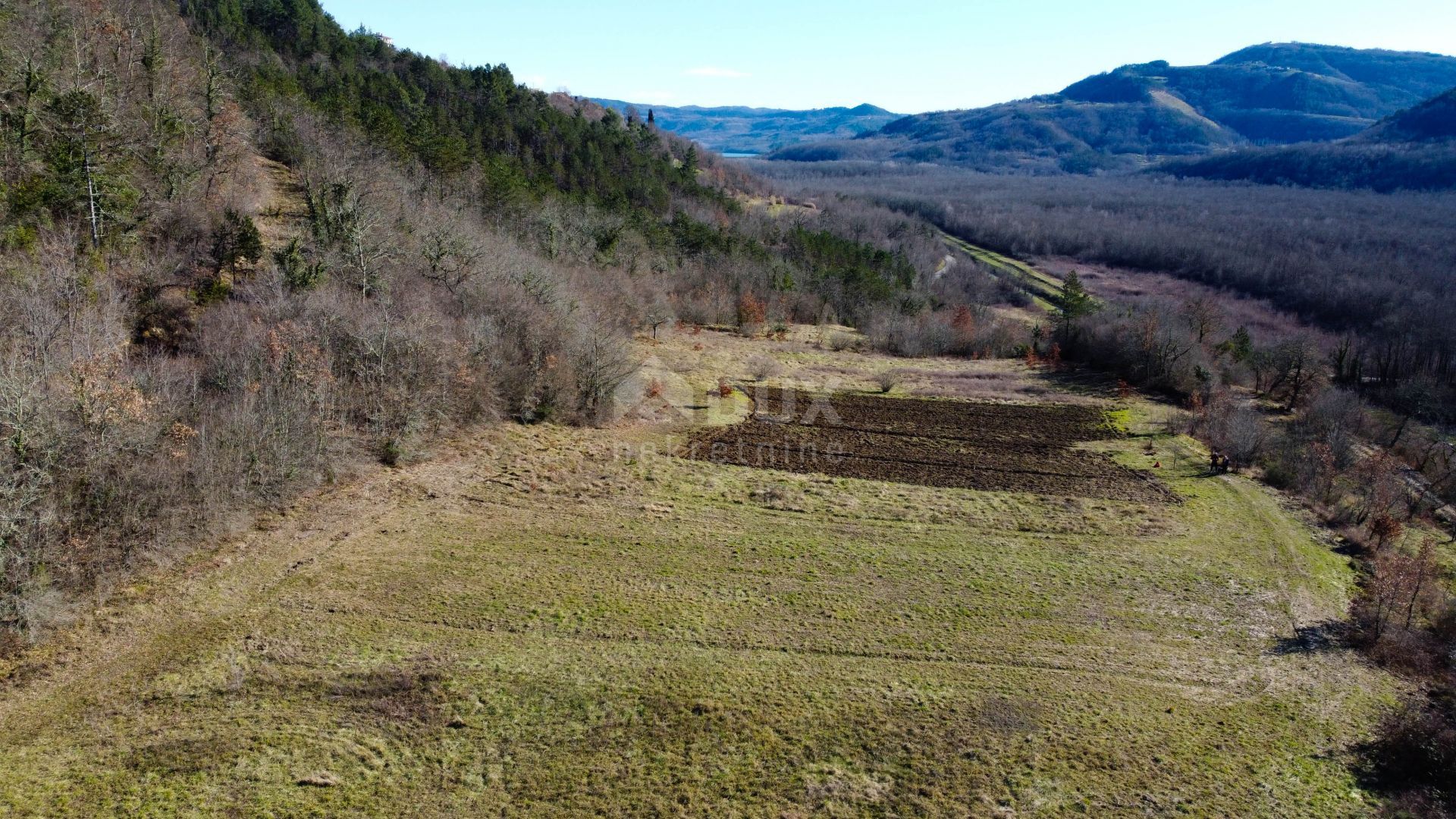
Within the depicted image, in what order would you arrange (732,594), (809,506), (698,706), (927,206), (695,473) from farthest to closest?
(927,206) < (695,473) < (809,506) < (732,594) < (698,706)

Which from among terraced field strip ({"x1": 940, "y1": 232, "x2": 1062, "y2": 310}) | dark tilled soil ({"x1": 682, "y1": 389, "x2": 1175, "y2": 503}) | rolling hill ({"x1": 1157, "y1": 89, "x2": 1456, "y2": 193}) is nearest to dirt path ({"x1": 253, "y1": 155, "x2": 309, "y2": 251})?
dark tilled soil ({"x1": 682, "y1": 389, "x2": 1175, "y2": 503})

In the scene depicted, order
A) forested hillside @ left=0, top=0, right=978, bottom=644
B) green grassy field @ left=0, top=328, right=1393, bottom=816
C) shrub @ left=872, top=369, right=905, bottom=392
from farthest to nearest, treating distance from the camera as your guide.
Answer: shrub @ left=872, top=369, right=905, bottom=392, forested hillside @ left=0, top=0, right=978, bottom=644, green grassy field @ left=0, top=328, right=1393, bottom=816

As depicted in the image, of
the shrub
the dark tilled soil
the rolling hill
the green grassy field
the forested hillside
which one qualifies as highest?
the rolling hill

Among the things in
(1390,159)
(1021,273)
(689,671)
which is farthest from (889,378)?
(1390,159)

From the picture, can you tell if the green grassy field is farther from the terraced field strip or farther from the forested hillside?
the terraced field strip

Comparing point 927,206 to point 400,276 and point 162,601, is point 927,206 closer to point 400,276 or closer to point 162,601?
point 400,276

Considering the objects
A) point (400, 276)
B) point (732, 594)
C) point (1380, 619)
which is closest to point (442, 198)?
point (400, 276)

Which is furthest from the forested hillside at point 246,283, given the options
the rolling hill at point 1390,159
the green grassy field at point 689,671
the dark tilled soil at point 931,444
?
the rolling hill at point 1390,159
